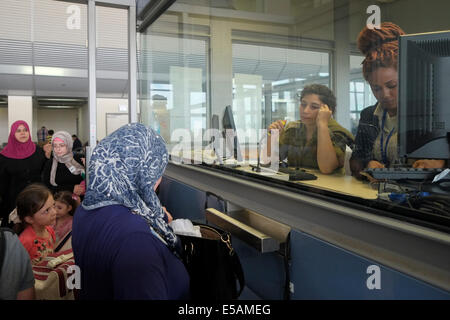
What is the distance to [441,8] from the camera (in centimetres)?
236

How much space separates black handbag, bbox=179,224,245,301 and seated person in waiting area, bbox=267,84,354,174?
1099 mm

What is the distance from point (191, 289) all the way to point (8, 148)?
3.18m

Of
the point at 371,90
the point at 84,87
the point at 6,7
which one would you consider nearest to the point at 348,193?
the point at 371,90

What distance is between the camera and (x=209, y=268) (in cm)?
133

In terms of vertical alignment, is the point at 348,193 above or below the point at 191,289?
above

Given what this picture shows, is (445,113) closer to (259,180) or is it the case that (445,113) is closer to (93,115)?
(259,180)

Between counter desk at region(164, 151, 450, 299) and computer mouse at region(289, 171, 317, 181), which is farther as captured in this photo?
computer mouse at region(289, 171, 317, 181)

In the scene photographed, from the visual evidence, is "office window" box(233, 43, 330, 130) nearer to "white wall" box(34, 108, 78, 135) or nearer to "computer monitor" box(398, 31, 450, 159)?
"computer monitor" box(398, 31, 450, 159)

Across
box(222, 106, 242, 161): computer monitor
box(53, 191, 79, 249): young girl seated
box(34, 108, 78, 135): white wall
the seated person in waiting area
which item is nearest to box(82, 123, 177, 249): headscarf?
the seated person in waiting area

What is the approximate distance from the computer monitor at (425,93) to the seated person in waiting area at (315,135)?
0.77 m

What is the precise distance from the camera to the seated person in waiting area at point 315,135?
2223 mm

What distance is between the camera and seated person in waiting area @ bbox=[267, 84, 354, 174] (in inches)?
87.5

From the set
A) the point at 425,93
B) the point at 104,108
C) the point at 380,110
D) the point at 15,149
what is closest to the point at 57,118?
the point at 104,108

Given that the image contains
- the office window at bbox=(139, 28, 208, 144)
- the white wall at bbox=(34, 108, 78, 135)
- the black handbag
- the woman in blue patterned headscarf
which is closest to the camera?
the woman in blue patterned headscarf
